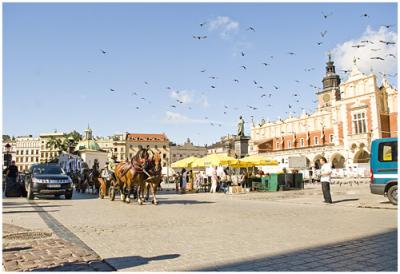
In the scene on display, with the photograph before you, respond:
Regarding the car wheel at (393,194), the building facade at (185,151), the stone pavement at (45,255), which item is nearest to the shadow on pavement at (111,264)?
the stone pavement at (45,255)

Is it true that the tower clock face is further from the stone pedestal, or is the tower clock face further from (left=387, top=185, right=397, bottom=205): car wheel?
(left=387, top=185, right=397, bottom=205): car wheel

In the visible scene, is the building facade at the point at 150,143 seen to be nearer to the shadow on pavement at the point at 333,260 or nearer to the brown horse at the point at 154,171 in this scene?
the brown horse at the point at 154,171

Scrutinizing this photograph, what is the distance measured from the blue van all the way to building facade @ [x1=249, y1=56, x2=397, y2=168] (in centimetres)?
4850

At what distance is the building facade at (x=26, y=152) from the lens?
464 feet

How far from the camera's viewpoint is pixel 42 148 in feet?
464

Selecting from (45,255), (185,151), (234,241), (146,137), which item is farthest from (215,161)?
(185,151)

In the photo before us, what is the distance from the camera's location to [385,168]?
1327 centimetres

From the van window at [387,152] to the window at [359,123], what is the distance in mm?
50398

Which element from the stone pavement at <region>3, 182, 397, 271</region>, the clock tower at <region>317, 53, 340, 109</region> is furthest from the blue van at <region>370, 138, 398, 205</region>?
the clock tower at <region>317, 53, 340, 109</region>

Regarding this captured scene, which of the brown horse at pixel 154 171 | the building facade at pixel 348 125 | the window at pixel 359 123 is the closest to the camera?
the brown horse at pixel 154 171

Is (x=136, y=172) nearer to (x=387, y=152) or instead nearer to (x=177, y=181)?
(x=387, y=152)

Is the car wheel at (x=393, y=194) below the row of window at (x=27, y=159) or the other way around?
below

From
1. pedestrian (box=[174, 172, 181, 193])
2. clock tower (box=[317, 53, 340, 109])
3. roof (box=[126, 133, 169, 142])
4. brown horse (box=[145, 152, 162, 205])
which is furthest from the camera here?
roof (box=[126, 133, 169, 142])

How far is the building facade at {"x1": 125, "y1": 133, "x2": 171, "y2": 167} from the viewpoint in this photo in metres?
134
